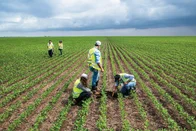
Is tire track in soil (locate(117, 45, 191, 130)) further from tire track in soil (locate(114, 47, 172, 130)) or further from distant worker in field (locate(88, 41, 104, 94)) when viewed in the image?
distant worker in field (locate(88, 41, 104, 94))

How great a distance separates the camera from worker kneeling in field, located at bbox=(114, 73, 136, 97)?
830 cm

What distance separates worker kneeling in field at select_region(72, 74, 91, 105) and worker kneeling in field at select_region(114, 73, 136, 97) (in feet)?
3.99

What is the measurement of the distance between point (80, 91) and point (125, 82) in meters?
1.83

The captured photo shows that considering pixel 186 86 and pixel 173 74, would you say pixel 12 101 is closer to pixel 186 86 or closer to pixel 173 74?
pixel 186 86

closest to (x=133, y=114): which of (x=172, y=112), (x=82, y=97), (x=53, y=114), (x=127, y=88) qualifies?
(x=172, y=112)

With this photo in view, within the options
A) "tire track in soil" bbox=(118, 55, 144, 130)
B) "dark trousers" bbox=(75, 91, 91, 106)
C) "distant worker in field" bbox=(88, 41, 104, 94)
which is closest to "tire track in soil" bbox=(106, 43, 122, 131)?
"tire track in soil" bbox=(118, 55, 144, 130)

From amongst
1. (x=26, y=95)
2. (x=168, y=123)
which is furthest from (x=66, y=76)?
(x=168, y=123)

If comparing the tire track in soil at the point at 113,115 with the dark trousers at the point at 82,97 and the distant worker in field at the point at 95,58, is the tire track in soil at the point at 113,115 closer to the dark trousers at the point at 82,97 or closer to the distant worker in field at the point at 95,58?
the dark trousers at the point at 82,97

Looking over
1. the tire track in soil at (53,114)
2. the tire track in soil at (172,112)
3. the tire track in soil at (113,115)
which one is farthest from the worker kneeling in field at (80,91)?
the tire track in soil at (172,112)

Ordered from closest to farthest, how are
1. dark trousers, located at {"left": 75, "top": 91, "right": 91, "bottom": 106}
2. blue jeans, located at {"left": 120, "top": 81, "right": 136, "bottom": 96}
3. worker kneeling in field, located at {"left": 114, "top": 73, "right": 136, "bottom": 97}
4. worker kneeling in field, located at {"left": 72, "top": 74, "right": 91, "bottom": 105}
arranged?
worker kneeling in field, located at {"left": 72, "top": 74, "right": 91, "bottom": 105}, dark trousers, located at {"left": 75, "top": 91, "right": 91, "bottom": 106}, worker kneeling in field, located at {"left": 114, "top": 73, "right": 136, "bottom": 97}, blue jeans, located at {"left": 120, "top": 81, "right": 136, "bottom": 96}

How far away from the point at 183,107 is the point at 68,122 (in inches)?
167

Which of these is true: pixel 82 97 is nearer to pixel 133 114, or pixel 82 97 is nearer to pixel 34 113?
pixel 34 113

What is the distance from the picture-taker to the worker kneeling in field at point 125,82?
27.2 feet

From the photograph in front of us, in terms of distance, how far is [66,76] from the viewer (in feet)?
43.2
